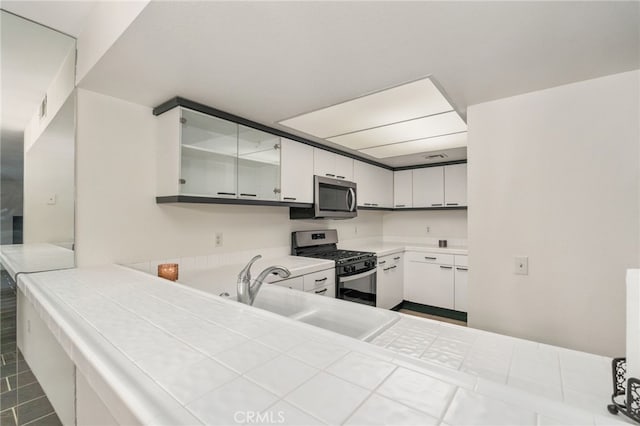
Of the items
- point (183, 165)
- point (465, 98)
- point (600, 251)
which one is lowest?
point (600, 251)

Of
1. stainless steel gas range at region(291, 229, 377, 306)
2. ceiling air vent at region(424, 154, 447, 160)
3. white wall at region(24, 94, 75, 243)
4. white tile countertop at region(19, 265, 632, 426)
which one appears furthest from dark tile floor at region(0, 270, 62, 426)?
ceiling air vent at region(424, 154, 447, 160)

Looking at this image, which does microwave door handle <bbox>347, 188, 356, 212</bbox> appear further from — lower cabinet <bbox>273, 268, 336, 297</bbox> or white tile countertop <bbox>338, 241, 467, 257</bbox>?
lower cabinet <bbox>273, 268, 336, 297</bbox>

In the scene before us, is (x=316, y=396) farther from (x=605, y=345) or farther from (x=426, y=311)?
(x=426, y=311)

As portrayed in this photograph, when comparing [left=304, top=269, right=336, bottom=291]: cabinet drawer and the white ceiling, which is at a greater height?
the white ceiling

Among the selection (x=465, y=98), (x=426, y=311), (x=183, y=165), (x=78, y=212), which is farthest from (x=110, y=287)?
(x=426, y=311)

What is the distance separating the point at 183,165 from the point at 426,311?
3311mm

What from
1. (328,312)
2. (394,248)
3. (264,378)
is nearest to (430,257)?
(394,248)

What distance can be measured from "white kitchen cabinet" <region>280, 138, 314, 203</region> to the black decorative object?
7.47ft

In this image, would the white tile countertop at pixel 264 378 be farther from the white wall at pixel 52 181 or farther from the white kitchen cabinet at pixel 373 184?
the white kitchen cabinet at pixel 373 184

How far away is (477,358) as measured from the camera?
84cm

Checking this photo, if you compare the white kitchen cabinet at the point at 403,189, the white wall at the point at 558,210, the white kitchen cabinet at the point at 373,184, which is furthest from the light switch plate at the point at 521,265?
the white kitchen cabinet at the point at 403,189

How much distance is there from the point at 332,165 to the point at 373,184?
3.04 ft

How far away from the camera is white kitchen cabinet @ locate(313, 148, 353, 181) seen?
3029mm

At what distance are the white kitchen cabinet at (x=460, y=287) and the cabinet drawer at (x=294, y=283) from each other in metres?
2.11
